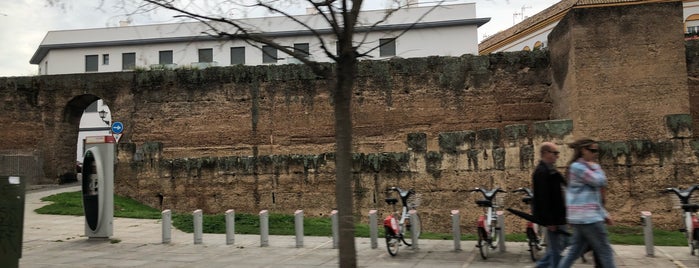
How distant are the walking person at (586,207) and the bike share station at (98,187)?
848 cm

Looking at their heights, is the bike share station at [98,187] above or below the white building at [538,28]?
below

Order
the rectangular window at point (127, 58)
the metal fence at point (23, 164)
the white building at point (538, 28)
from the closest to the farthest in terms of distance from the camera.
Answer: the metal fence at point (23, 164) < the white building at point (538, 28) < the rectangular window at point (127, 58)

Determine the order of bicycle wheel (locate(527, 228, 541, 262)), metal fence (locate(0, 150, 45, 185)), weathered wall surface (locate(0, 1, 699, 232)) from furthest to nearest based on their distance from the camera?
metal fence (locate(0, 150, 45, 185)) < weathered wall surface (locate(0, 1, 699, 232)) < bicycle wheel (locate(527, 228, 541, 262))

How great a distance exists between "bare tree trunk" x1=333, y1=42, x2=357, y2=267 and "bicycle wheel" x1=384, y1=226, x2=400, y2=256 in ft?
11.3

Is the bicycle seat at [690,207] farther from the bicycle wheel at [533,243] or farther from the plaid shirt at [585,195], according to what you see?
the plaid shirt at [585,195]

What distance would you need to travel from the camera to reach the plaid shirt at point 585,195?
18.1 feet

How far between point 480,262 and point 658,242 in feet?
13.4

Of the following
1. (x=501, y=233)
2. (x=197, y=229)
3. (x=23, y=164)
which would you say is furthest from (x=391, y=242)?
(x=23, y=164)

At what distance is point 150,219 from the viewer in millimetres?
13430

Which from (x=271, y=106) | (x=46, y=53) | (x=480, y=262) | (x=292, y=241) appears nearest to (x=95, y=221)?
(x=292, y=241)

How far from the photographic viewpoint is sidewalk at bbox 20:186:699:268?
26.6 ft

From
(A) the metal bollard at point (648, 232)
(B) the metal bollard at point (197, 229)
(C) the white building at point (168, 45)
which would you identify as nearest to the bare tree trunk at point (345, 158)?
(A) the metal bollard at point (648, 232)

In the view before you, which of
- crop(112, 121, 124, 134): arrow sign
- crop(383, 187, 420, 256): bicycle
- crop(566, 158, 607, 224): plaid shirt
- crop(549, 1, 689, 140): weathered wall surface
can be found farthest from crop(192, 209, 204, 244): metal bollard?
crop(112, 121, 124, 134): arrow sign

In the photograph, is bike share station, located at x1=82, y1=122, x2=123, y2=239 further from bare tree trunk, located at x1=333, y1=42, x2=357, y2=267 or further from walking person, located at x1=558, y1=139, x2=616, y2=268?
walking person, located at x1=558, y1=139, x2=616, y2=268
